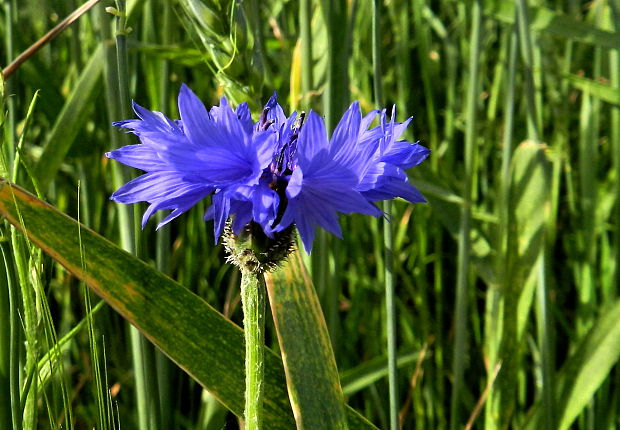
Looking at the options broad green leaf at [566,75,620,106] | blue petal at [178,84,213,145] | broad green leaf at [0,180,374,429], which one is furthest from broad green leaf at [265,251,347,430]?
broad green leaf at [566,75,620,106]

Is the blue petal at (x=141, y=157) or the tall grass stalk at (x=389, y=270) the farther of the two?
the tall grass stalk at (x=389, y=270)

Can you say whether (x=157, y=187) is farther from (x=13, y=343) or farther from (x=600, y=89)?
(x=600, y=89)

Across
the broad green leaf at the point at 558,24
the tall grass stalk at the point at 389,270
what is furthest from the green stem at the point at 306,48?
the broad green leaf at the point at 558,24

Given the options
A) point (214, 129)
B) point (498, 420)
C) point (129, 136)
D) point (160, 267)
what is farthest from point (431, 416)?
point (214, 129)

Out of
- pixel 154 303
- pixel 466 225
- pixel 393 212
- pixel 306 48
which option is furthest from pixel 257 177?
pixel 393 212

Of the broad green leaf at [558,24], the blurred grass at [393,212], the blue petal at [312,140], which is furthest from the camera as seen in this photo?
the broad green leaf at [558,24]

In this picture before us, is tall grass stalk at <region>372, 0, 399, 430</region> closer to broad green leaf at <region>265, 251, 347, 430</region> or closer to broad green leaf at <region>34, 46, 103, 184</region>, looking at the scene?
broad green leaf at <region>265, 251, 347, 430</region>

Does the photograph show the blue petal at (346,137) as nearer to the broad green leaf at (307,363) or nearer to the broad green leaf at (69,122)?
the broad green leaf at (307,363)
